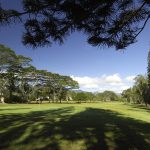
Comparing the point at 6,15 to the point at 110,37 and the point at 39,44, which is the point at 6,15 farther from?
the point at 110,37

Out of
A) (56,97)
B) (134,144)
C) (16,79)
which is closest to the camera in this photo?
(134,144)

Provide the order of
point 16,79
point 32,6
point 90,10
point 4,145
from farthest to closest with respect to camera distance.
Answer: point 16,79, point 4,145, point 90,10, point 32,6

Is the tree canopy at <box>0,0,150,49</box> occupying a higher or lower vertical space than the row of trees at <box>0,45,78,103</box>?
lower

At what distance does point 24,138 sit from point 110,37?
5.54 meters

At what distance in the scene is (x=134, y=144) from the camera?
1095 centimetres

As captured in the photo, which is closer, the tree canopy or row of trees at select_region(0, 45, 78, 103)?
the tree canopy

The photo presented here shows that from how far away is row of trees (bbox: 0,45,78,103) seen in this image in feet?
212

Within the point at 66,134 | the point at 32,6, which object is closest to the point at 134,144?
the point at 66,134

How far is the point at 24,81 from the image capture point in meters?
77.2

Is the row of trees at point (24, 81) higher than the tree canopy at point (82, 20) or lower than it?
higher

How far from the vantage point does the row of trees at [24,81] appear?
64.5m

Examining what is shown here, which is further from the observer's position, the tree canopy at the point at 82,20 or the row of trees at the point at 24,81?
the row of trees at the point at 24,81

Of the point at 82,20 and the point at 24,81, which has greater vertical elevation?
the point at 24,81

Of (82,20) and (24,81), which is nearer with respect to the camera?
(82,20)
